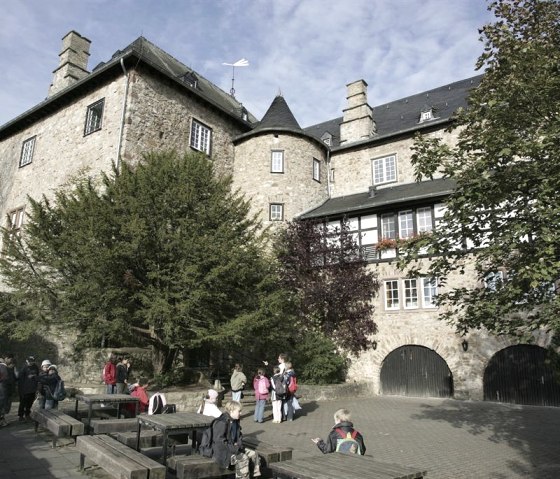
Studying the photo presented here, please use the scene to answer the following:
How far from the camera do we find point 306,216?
20375mm

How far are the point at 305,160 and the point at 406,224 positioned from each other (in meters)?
6.42

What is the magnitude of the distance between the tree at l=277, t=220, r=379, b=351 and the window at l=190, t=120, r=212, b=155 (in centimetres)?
626

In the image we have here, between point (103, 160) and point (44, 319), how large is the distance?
7.53 m

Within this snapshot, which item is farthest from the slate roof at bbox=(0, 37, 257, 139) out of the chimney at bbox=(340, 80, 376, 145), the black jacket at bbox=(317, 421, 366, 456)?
the black jacket at bbox=(317, 421, 366, 456)

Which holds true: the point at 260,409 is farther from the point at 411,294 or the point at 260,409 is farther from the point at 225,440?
the point at 411,294

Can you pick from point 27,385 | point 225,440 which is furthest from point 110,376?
point 225,440

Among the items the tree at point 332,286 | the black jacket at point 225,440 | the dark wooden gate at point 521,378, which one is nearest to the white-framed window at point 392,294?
the tree at point 332,286

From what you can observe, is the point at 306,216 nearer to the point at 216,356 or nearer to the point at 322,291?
the point at 322,291

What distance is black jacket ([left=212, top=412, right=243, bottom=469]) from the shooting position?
5.05 m

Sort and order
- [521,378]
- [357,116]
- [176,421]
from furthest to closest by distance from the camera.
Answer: [357,116], [521,378], [176,421]

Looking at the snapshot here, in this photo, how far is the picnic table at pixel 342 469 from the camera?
3828 millimetres

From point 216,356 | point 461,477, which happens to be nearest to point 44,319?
point 216,356

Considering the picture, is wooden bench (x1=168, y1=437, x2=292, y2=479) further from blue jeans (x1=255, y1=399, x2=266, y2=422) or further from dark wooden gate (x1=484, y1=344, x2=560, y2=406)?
dark wooden gate (x1=484, y1=344, x2=560, y2=406)

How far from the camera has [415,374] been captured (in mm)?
16953
